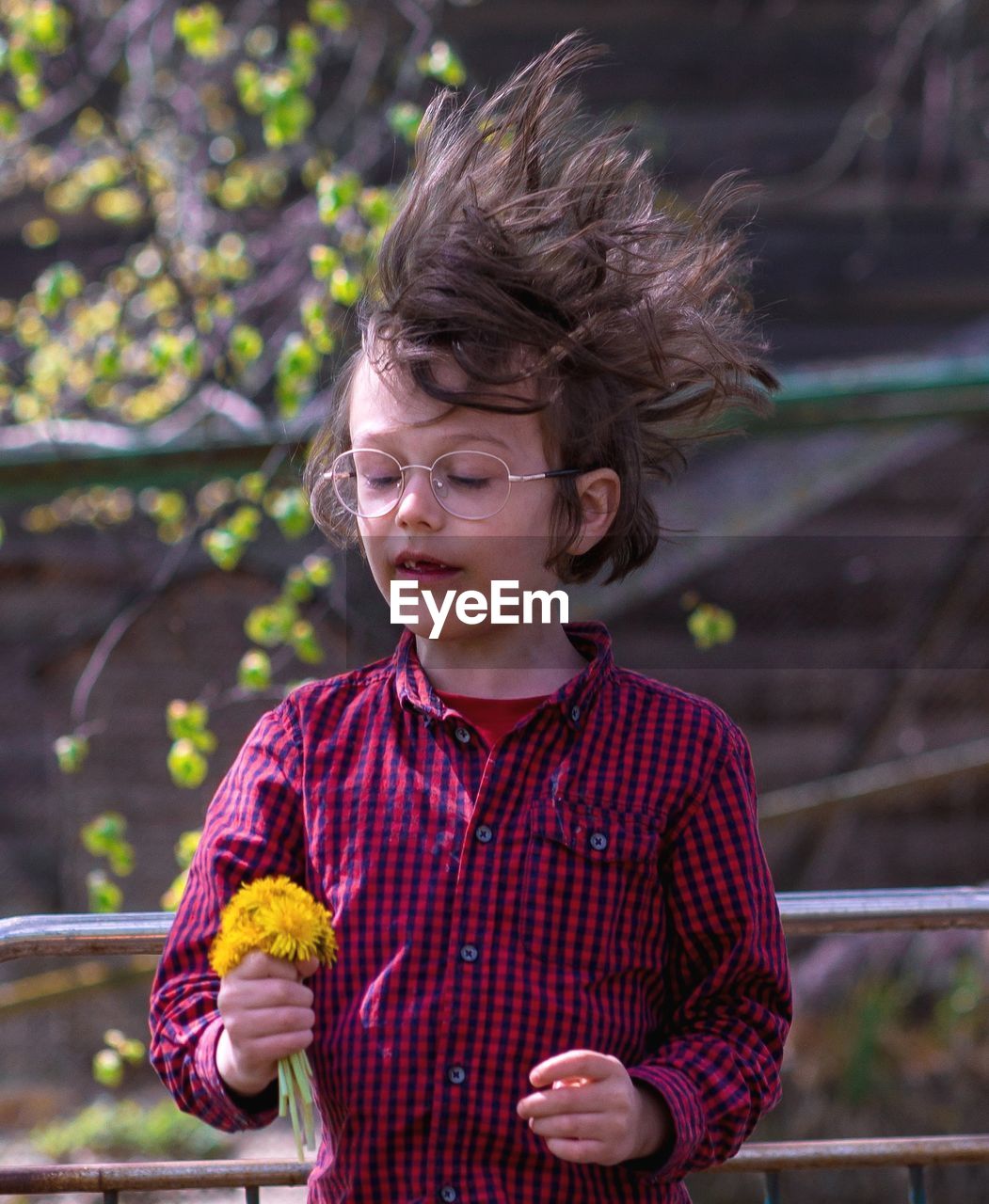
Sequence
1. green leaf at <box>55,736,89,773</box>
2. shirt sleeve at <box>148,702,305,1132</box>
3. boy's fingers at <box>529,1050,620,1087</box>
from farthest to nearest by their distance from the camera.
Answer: green leaf at <box>55,736,89,773</box>
shirt sleeve at <box>148,702,305,1132</box>
boy's fingers at <box>529,1050,620,1087</box>

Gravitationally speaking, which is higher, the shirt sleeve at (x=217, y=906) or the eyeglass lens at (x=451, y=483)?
the eyeglass lens at (x=451, y=483)

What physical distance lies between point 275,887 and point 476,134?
712 millimetres

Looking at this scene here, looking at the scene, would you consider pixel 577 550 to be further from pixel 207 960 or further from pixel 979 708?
pixel 979 708

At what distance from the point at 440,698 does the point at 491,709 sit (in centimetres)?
5

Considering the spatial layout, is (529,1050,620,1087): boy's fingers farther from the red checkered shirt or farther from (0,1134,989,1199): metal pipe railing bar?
(0,1134,989,1199): metal pipe railing bar

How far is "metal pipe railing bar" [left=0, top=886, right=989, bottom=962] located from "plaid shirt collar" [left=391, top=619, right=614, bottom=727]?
1.18 feet

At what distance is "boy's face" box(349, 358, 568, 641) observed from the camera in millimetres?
1293

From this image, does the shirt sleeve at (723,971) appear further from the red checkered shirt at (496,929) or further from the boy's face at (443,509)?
the boy's face at (443,509)

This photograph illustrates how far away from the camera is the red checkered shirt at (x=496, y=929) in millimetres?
1224

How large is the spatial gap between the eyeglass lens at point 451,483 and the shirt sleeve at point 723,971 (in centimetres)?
31

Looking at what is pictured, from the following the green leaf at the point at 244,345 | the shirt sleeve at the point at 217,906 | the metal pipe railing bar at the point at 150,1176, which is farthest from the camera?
the green leaf at the point at 244,345

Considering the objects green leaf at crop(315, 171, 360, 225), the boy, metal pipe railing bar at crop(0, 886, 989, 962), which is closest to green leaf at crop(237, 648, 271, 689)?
green leaf at crop(315, 171, 360, 225)

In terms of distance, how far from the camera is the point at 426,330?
131 cm

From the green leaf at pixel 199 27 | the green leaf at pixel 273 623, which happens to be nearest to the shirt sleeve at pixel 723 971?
the green leaf at pixel 273 623
